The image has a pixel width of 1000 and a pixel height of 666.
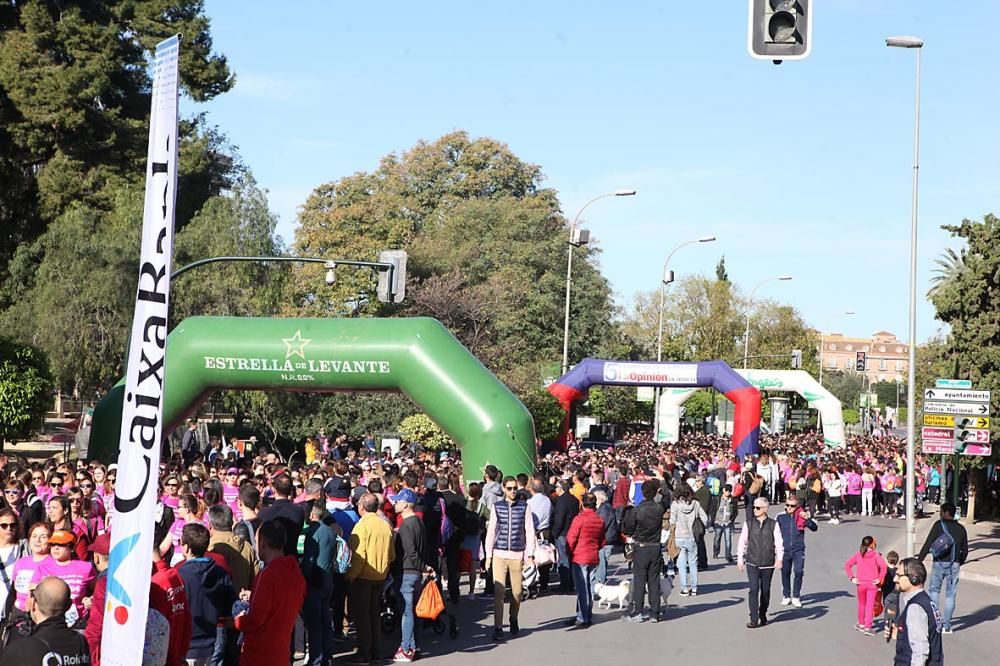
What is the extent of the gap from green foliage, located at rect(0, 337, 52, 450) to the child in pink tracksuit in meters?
19.1

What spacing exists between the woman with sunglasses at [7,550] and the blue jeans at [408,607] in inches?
164

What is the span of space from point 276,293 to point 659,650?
101 ft

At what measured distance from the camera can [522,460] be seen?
21.5 meters

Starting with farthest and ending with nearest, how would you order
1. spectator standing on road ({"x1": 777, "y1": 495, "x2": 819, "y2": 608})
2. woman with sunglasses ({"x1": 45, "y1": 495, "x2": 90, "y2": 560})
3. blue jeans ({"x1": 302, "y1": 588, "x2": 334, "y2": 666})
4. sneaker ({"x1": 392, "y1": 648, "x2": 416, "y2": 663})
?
spectator standing on road ({"x1": 777, "y1": 495, "x2": 819, "y2": 608})
sneaker ({"x1": 392, "y1": 648, "x2": 416, "y2": 663})
blue jeans ({"x1": 302, "y1": 588, "x2": 334, "y2": 666})
woman with sunglasses ({"x1": 45, "y1": 495, "x2": 90, "y2": 560})

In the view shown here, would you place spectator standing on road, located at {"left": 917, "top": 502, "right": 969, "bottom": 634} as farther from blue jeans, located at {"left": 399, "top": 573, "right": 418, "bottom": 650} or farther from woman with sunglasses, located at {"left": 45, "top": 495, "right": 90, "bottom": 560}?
woman with sunglasses, located at {"left": 45, "top": 495, "right": 90, "bottom": 560}

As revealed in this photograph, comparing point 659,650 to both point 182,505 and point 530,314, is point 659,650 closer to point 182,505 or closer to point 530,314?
point 182,505

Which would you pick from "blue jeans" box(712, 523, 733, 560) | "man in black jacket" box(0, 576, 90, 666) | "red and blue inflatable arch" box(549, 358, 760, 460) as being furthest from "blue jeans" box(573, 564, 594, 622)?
"red and blue inflatable arch" box(549, 358, 760, 460)

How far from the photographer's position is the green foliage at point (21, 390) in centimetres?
2756

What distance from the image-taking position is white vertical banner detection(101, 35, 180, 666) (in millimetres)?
5949

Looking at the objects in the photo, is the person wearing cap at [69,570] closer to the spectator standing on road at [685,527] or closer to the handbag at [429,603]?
the handbag at [429,603]

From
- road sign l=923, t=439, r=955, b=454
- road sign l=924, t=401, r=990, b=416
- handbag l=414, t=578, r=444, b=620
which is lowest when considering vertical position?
handbag l=414, t=578, r=444, b=620

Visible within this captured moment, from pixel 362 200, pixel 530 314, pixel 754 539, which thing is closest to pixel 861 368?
pixel 530 314

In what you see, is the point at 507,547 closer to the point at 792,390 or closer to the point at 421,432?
the point at 421,432

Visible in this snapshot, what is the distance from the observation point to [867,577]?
14.8 metres
